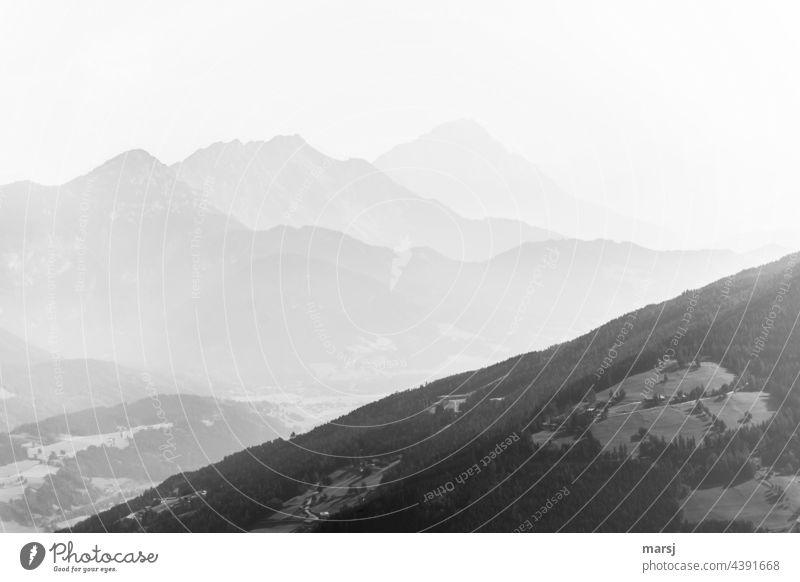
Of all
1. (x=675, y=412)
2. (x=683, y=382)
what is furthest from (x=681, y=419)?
(x=683, y=382)

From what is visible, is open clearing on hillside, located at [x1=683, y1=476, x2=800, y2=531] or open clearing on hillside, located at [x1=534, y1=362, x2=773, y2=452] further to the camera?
open clearing on hillside, located at [x1=534, y1=362, x2=773, y2=452]

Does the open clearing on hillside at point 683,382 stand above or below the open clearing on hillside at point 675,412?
above

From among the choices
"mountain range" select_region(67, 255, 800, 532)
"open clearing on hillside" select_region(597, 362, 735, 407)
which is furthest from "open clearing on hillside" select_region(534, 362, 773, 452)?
"mountain range" select_region(67, 255, 800, 532)

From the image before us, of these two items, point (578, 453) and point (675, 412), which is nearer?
point (675, 412)

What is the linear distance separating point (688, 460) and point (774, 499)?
6.58m

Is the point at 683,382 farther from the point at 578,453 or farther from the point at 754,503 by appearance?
the point at 754,503

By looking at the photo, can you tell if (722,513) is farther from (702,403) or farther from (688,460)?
(702,403)

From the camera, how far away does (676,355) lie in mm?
75312

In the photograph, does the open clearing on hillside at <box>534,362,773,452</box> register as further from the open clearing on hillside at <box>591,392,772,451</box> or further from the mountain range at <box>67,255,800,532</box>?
the mountain range at <box>67,255,800,532</box>
